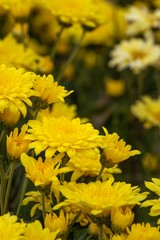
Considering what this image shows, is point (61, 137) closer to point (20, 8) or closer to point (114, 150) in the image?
point (114, 150)

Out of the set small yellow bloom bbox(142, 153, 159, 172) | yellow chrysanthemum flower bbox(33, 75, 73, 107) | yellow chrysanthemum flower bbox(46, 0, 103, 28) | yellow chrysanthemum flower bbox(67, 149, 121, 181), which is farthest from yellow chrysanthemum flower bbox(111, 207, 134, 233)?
small yellow bloom bbox(142, 153, 159, 172)

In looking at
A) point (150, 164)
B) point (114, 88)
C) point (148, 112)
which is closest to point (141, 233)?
point (150, 164)

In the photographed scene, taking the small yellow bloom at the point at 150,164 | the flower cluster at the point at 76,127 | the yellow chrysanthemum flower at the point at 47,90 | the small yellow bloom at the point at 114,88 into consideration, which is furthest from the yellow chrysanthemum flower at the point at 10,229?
the small yellow bloom at the point at 114,88

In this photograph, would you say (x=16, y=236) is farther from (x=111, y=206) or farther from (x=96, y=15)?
(x=96, y=15)

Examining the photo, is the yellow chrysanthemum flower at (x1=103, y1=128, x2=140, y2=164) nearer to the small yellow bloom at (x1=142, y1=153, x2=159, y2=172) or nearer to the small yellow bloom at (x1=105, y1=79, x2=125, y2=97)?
the small yellow bloom at (x1=142, y1=153, x2=159, y2=172)

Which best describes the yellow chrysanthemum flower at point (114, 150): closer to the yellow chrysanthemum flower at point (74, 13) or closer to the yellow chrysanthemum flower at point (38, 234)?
the yellow chrysanthemum flower at point (38, 234)

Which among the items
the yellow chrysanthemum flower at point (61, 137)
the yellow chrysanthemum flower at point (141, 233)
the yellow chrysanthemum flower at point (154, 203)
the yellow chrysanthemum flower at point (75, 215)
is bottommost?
the yellow chrysanthemum flower at point (75, 215)
